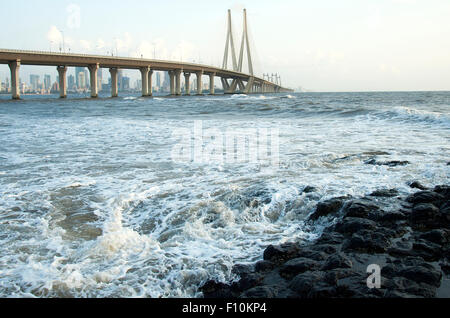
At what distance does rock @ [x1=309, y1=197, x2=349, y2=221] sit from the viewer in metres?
4.47

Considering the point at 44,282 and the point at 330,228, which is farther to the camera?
the point at 330,228

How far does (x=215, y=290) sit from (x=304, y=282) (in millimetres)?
712

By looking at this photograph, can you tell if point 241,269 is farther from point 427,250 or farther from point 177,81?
point 177,81

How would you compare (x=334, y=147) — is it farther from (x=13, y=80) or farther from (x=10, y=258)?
(x=13, y=80)

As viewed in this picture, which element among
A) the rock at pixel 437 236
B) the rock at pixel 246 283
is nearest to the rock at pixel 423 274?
the rock at pixel 437 236

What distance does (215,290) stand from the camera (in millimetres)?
2998

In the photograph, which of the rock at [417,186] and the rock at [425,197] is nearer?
the rock at [425,197]

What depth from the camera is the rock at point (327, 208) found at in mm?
4469

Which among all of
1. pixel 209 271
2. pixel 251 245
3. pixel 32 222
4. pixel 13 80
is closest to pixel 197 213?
pixel 251 245

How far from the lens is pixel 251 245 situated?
3.78m

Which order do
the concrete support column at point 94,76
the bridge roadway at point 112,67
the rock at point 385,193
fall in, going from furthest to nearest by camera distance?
the concrete support column at point 94,76 → the bridge roadway at point 112,67 → the rock at point 385,193

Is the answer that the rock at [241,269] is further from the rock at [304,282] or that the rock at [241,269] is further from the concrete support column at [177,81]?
the concrete support column at [177,81]

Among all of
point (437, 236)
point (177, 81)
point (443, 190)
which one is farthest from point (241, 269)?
point (177, 81)
